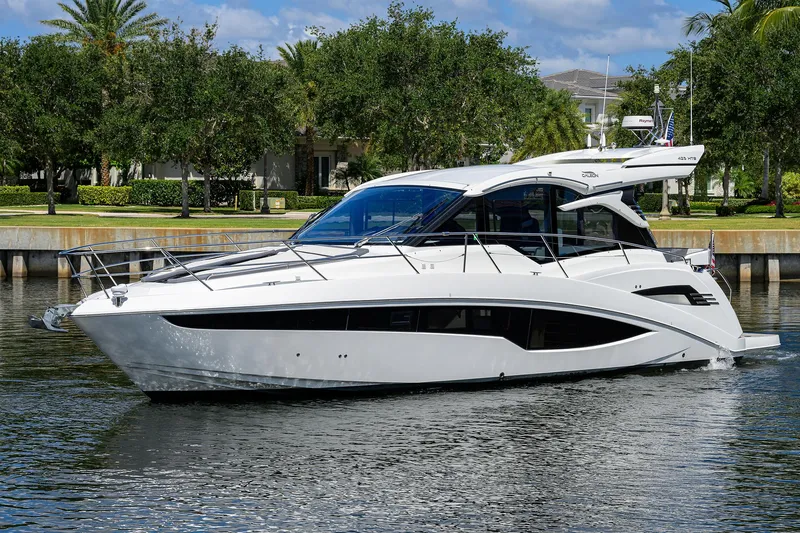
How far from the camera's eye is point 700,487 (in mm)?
9039

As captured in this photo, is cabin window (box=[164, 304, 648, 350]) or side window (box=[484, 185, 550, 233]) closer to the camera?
cabin window (box=[164, 304, 648, 350])

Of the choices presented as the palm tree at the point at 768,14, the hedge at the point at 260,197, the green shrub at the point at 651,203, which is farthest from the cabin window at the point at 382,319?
the green shrub at the point at 651,203

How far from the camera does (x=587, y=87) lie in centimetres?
9038

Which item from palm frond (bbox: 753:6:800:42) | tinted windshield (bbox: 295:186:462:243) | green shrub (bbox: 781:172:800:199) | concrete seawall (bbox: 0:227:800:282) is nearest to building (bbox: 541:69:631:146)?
Answer: green shrub (bbox: 781:172:800:199)

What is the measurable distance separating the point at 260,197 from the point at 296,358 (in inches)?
1685

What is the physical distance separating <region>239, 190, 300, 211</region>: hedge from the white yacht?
130ft

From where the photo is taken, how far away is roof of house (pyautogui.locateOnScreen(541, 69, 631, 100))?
85.1m

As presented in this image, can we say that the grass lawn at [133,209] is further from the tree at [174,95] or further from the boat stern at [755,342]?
the boat stern at [755,342]

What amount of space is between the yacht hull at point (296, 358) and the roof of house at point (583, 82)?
237ft

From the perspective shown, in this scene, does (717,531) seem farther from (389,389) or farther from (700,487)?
(389,389)

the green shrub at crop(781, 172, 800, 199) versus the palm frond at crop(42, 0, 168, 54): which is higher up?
the palm frond at crop(42, 0, 168, 54)

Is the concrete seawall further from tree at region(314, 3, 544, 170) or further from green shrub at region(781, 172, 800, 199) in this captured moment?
green shrub at region(781, 172, 800, 199)

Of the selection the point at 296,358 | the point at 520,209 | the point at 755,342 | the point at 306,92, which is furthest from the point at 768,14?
the point at 296,358

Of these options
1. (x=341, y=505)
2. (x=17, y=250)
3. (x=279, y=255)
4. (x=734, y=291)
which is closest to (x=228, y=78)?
(x=17, y=250)
